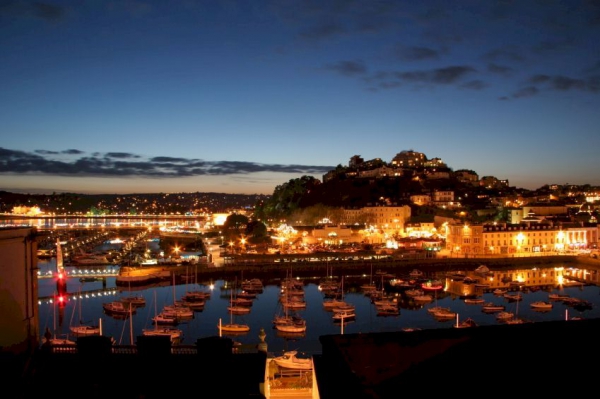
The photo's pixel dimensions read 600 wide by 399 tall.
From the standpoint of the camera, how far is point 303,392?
6.30 m

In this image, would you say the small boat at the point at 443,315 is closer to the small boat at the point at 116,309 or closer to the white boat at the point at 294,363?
the white boat at the point at 294,363

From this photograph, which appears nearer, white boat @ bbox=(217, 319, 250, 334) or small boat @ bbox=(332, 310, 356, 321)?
white boat @ bbox=(217, 319, 250, 334)

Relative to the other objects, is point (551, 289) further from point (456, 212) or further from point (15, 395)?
point (15, 395)

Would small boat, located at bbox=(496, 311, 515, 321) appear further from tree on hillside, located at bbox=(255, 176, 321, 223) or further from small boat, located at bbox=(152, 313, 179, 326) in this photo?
tree on hillside, located at bbox=(255, 176, 321, 223)

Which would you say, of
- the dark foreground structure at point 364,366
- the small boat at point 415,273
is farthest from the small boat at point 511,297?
the dark foreground structure at point 364,366

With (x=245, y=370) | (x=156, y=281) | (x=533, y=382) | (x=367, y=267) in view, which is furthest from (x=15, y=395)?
(x=367, y=267)

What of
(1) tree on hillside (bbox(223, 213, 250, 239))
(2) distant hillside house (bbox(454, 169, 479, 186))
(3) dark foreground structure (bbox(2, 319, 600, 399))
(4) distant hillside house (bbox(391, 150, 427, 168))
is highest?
(4) distant hillside house (bbox(391, 150, 427, 168))

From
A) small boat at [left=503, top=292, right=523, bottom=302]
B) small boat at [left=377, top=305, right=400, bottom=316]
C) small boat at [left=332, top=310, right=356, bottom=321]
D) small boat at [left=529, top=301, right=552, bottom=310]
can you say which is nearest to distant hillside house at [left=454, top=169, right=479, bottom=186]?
small boat at [left=503, top=292, right=523, bottom=302]

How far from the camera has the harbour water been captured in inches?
629

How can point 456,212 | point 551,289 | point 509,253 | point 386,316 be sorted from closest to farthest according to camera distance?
point 386,316, point 551,289, point 509,253, point 456,212

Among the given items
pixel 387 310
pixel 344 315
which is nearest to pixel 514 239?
pixel 387 310

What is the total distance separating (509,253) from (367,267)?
9.07 m

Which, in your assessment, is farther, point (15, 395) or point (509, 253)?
point (509, 253)

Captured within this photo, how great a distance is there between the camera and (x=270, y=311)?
1922 cm
